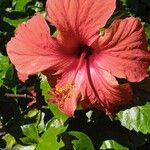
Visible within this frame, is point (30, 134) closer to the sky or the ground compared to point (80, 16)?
closer to the ground

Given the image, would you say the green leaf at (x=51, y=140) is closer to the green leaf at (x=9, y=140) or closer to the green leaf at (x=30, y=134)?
the green leaf at (x=30, y=134)

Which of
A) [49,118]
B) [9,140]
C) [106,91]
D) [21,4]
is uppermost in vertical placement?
[21,4]

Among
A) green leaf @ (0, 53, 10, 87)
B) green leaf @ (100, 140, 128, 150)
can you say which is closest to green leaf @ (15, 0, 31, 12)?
green leaf @ (0, 53, 10, 87)

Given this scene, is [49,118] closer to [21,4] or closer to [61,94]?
[61,94]

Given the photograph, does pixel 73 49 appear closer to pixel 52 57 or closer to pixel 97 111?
pixel 52 57

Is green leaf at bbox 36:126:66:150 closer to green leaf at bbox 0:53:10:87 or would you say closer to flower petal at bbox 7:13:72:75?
flower petal at bbox 7:13:72:75

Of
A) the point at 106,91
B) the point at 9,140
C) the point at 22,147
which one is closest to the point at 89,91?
the point at 106,91

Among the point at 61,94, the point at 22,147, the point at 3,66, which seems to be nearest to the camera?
the point at 61,94
